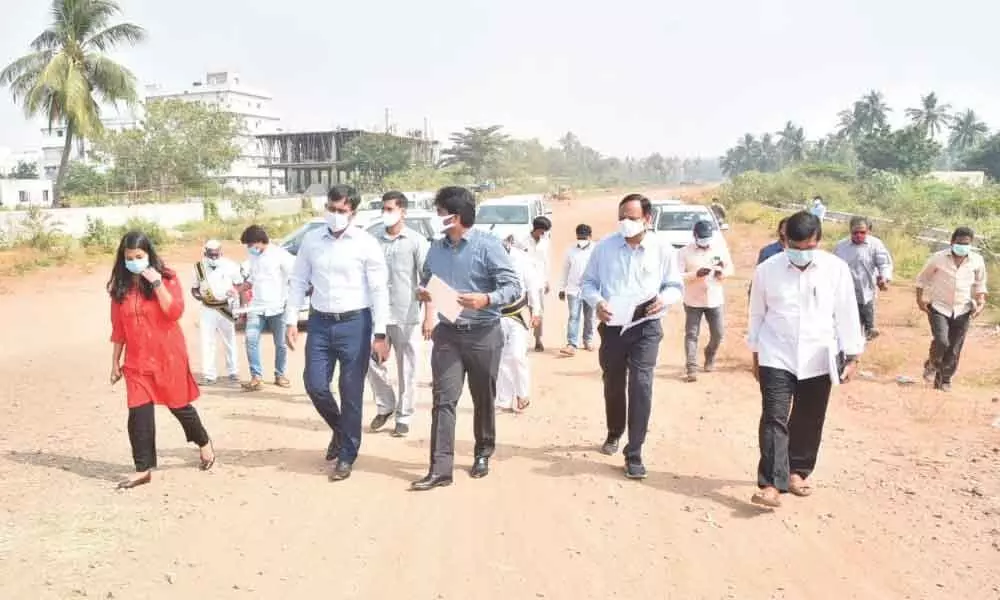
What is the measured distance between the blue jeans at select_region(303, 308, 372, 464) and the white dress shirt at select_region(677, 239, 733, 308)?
4219mm

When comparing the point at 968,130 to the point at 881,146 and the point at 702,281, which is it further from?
the point at 702,281

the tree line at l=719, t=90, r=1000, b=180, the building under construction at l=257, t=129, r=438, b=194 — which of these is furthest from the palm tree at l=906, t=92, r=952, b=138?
the building under construction at l=257, t=129, r=438, b=194

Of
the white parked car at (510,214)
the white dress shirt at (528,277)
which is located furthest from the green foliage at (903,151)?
the white dress shirt at (528,277)

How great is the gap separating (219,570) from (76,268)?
57.1 ft

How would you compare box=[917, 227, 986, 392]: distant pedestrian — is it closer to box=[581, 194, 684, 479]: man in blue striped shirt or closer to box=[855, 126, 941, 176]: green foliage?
box=[581, 194, 684, 479]: man in blue striped shirt

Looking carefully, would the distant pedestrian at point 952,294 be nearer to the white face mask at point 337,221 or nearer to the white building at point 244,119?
the white face mask at point 337,221

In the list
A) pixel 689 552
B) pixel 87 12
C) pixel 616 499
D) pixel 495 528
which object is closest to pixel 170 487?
pixel 495 528

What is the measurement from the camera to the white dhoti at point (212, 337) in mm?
7992

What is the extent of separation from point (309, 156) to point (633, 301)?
72.9m

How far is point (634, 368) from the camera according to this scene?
17.3 feet

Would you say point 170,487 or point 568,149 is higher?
point 568,149

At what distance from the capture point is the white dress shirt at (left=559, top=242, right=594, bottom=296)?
933 cm

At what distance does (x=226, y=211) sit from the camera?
3550 cm

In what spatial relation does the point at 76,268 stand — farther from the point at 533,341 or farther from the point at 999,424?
the point at 999,424
